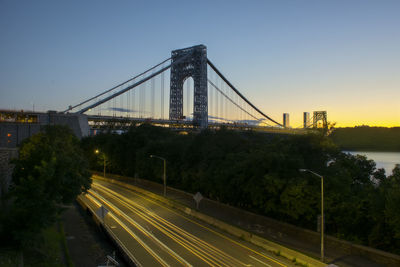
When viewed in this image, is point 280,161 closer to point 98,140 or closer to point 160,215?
point 160,215

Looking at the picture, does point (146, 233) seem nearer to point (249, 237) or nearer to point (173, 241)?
point (173, 241)

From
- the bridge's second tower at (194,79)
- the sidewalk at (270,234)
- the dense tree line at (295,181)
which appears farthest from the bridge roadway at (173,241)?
the bridge's second tower at (194,79)

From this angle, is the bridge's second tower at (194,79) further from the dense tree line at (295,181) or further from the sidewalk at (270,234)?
the sidewalk at (270,234)

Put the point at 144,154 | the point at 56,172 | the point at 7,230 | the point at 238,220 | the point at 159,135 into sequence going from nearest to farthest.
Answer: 1. the point at 7,230
2. the point at 56,172
3. the point at 238,220
4. the point at 144,154
5. the point at 159,135

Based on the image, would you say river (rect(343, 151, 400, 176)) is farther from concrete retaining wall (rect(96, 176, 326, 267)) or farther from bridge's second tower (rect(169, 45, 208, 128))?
bridge's second tower (rect(169, 45, 208, 128))

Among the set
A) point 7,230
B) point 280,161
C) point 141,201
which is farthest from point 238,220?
point 7,230

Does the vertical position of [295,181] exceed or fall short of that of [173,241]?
it exceeds it

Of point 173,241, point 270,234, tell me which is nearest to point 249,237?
point 270,234
